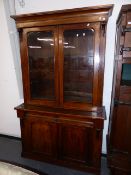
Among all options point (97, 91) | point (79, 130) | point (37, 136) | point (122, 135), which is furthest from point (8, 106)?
point (122, 135)

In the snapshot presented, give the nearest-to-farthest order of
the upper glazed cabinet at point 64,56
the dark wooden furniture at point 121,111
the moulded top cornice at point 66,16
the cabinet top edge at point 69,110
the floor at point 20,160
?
the dark wooden furniture at point 121,111, the moulded top cornice at point 66,16, the upper glazed cabinet at point 64,56, the cabinet top edge at point 69,110, the floor at point 20,160

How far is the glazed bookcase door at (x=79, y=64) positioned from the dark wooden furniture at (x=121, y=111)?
0.88 feet

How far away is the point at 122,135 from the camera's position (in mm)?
1705

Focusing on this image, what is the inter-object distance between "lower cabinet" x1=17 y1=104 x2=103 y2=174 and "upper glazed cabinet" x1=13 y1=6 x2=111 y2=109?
202 millimetres

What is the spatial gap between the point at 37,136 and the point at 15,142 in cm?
85

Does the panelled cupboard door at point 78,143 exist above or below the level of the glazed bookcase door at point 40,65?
below

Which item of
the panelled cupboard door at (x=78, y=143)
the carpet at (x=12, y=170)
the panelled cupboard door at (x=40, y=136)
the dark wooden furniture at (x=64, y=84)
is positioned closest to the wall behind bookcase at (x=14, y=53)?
the dark wooden furniture at (x=64, y=84)

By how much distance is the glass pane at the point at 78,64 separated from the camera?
1827 millimetres

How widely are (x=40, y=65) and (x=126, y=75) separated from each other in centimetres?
113

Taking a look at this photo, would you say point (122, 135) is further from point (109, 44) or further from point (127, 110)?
point (109, 44)

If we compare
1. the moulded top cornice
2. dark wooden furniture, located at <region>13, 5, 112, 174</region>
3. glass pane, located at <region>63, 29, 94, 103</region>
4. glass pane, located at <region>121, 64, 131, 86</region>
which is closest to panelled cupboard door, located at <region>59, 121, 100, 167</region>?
dark wooden furniture, located at <region>13, 5, 112, 174</region>

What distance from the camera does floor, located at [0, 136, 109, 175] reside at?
6.86 feet

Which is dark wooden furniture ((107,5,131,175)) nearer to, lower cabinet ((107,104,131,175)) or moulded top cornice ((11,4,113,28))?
lower cabinet ((107,104,131,175))

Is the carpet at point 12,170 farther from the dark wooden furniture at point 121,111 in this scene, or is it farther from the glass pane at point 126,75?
the glass pane at point 126,75
